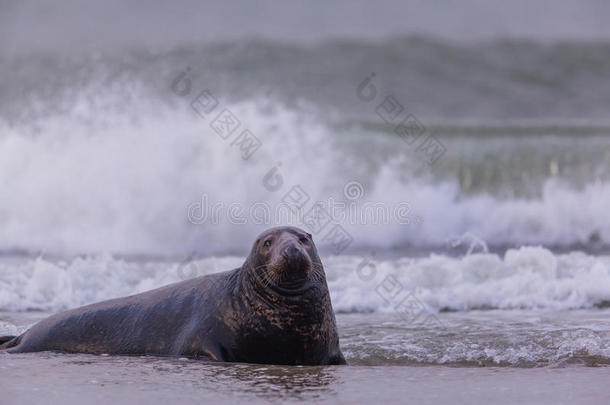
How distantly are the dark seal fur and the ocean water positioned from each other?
233mm

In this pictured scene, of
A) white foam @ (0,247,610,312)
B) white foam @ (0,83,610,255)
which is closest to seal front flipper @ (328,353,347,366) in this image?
white foam @ (0,247,610,312)

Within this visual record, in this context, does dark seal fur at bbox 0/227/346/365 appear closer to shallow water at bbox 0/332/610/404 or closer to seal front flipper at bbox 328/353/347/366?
seal front flipper at bbox 328/353/347/366

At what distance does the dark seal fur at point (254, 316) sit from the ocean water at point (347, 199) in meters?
0.23

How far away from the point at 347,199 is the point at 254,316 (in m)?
9.52

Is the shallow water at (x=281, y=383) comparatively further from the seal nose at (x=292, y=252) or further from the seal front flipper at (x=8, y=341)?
the seal front flipper at (x=8, y=341)

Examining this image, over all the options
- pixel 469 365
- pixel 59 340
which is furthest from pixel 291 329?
pixel 59 340

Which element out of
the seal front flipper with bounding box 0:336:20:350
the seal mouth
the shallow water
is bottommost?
the shallow water

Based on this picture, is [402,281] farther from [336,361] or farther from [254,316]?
[254,316]

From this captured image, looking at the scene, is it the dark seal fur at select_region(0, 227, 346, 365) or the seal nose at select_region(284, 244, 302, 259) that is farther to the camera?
the dark seal fur at select_region(0, 227, 346, 365)

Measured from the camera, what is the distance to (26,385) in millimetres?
5070

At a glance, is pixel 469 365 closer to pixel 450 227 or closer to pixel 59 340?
pixel 59 340

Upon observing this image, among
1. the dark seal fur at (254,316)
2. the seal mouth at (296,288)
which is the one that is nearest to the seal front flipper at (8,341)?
the dark seal fur at (254,316)

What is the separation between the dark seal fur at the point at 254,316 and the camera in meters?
5.74

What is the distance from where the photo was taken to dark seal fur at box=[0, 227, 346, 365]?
574cm
